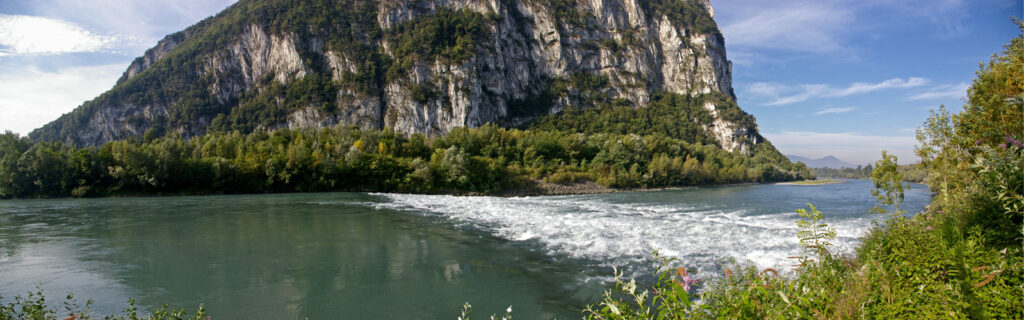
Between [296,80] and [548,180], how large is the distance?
119913 millimetres

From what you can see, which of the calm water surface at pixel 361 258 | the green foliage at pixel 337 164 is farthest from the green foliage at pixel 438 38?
the calm water surface at pixel 361 258

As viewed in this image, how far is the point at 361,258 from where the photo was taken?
15.5 metres

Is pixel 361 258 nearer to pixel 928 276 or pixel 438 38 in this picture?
pixel 928 276

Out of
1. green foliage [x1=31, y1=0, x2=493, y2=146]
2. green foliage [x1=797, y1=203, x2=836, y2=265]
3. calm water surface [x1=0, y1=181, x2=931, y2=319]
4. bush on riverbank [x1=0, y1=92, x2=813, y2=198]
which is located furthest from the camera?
green foliage [x1=31, y1=0, x2=493, y2=146]

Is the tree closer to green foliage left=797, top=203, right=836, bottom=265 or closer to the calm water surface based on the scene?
green foliage left=797, top=203, right=836, bottom=265

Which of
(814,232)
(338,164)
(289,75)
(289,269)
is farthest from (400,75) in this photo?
(814,232)

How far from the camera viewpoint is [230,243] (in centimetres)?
1830

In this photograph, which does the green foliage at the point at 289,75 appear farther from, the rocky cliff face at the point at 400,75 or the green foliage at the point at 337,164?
the green foliage at the point at 337,164

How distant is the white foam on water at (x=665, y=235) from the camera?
586 inches

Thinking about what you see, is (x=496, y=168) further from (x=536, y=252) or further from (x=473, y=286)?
(x=473, y=286)

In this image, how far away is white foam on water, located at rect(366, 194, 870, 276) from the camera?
586 inches

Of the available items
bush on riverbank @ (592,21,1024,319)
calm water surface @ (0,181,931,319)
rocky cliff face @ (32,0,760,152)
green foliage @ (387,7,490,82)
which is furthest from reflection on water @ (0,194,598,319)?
green foliage @ (387,7,490,82)

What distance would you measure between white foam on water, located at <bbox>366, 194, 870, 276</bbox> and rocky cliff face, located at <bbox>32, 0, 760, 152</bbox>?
409 feet

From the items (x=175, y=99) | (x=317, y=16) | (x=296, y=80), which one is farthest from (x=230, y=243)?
(x=175, y=99)
